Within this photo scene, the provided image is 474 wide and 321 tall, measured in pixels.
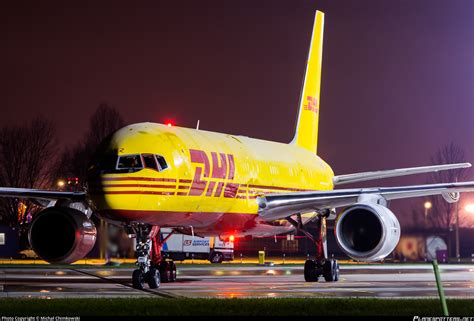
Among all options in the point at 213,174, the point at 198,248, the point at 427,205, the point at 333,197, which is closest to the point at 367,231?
the point at 333,197

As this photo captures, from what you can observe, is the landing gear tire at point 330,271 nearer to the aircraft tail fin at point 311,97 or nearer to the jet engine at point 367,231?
the jet engine at point 367,231

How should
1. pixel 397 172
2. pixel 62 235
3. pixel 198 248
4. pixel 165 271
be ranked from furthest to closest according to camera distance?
pixel 198 248
pixel 397 172
pixel 165 271
pixel 62 235

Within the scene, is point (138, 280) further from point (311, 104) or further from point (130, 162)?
point (311, 104)

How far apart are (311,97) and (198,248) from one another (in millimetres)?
29531

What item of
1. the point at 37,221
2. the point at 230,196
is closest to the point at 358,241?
the point at 230,196

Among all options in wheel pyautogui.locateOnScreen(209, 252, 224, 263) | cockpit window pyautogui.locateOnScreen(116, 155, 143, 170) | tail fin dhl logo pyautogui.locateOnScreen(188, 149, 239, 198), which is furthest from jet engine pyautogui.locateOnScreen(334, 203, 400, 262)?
wheel pyautogui.locateOnScreen(209, 252, 224, 263)

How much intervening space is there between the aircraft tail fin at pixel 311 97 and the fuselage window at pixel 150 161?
1501cm

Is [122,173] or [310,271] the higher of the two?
[122,173]

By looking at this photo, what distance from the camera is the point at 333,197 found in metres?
32.3

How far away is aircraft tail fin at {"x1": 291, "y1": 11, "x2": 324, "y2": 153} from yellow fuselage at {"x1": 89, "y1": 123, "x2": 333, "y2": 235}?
19.1 ft

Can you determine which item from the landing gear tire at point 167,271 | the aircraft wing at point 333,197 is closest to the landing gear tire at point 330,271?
the aircraft wing at point 333,197

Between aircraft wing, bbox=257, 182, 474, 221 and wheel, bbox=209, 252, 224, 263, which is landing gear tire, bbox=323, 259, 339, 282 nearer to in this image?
aircraft wing, bbox=257, 182, 474, 221

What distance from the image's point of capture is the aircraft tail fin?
42.9m

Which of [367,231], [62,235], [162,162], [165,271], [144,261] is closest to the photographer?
[144,261]
